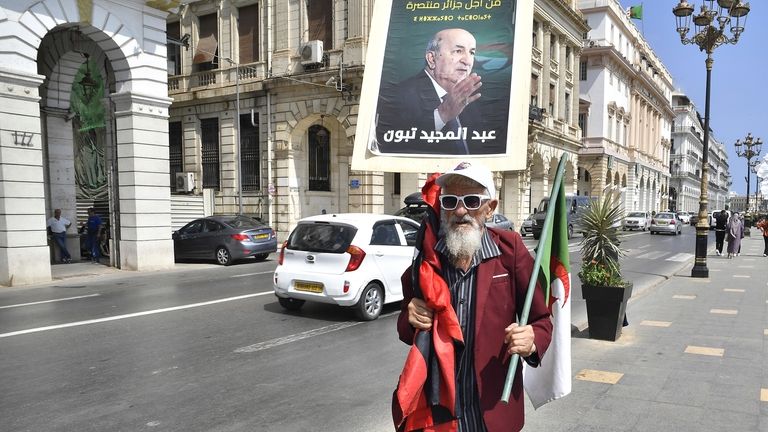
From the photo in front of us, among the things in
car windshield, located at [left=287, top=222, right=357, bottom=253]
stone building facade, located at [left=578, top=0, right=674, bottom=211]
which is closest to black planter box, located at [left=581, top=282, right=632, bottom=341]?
car windshield, located at [left=287, top=222, right=357, bottom=253]

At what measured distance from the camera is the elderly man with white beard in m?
2.39

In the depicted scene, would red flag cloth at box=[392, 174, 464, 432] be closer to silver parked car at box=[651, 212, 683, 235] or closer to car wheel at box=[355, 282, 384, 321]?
car wheel at box=[355, 282, 384, 321]

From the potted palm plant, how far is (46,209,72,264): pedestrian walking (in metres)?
15.5

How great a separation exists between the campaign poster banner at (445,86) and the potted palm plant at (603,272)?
4.10 meters

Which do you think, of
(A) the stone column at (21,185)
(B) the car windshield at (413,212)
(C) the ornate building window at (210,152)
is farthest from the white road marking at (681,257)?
(C) the ornate building window at (210,152)

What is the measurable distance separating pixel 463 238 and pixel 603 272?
16.4 feet

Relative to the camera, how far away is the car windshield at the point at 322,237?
8484mm

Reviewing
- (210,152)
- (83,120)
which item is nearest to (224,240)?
(83,120)

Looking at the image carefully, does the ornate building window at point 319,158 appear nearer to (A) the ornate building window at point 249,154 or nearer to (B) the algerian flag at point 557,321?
(A) the ornate building window at point 249,154

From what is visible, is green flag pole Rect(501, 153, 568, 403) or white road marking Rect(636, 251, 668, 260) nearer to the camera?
Result: green flag pole Rect(501, 153, 568, 403)

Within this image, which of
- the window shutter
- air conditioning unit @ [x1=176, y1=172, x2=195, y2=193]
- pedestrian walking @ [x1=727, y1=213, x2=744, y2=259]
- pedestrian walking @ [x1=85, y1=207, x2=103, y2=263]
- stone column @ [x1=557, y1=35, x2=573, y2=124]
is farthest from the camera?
stone column @ [x1=557, y1=35, x2=573, y2=124]

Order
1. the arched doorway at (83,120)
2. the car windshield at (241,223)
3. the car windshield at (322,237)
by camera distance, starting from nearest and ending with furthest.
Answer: the car windshield at (322,237)
the arched doorway at (83,120)
the car windshield at (241,223)

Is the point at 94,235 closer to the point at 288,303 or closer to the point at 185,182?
the point at 288,303

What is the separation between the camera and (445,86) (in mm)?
3057
